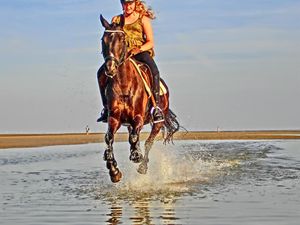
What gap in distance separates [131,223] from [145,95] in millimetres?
3971

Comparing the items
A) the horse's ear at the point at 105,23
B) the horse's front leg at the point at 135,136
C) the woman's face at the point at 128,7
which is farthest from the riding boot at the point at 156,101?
the horse's ear at the point at 105,23

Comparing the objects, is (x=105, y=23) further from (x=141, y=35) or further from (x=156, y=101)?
(x=156, y=101)

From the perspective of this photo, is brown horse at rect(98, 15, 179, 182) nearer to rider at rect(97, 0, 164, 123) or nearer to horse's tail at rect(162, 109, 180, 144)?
rider at rect(97, 0, 164, 123)

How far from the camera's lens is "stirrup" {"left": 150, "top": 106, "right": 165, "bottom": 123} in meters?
13.8

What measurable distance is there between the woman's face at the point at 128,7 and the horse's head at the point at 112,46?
1466 millimetres

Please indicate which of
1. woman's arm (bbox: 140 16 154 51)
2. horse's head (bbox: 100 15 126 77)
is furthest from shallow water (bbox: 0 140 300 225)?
woman's arm (bbox: 140 16 154 51)

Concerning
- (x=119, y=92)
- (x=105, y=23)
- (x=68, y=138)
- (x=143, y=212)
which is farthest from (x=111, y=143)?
(x=68, y=138)

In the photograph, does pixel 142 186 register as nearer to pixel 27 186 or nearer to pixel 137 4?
pixel 27 186

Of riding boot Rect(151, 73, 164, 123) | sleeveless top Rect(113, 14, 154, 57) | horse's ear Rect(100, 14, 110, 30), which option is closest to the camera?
horse's ear Rect(100, 14, 110, 30)

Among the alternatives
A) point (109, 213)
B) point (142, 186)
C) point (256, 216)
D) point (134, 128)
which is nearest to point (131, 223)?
point (109, 213)

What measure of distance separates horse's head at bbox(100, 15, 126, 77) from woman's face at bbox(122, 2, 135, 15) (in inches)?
57.7

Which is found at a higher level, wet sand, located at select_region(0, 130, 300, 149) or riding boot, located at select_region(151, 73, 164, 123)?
riding boot, located at select_region(151, 73, 164, 123)

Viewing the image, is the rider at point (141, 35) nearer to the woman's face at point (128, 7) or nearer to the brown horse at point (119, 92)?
the woman's face at point (128, 7)

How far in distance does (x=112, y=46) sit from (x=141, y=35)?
2.30 meters
